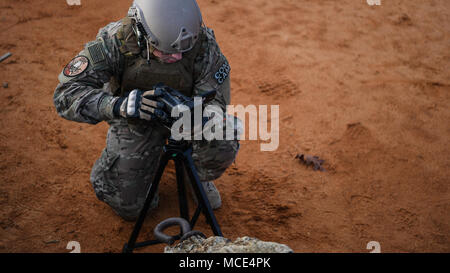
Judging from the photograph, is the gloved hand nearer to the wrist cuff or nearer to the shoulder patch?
the wrist cuff

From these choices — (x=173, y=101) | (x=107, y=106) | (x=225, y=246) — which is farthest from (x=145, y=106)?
(x=225, y=246)

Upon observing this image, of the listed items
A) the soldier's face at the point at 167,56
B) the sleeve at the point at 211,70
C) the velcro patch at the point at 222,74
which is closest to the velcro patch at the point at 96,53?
the soldier's face at the point at 167,56

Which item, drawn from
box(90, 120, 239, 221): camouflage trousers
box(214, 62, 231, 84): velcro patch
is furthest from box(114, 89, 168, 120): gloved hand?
box(214, 62, 231, 84): velcro patch

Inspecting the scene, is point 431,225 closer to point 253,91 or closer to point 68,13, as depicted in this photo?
point 253,91

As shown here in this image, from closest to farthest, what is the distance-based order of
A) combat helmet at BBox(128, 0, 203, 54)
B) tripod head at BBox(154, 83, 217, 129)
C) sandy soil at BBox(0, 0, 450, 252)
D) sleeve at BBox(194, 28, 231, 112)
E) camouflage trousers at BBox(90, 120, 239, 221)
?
tripod head at BBox(154, 83, 217, 129), combat helmet at BBox(128, 0, 203, 54), sleeve at BBox(194, 28, 231, 112), camouflage trousers at BBox(90, 120, 239, 221), sandy soil at BBox(0, 0, 450, 252)

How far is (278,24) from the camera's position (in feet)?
20.6

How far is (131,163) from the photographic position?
10.8 ft

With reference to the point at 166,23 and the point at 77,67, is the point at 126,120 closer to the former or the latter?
the point at 77,67

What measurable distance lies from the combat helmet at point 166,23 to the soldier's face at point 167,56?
8 cm

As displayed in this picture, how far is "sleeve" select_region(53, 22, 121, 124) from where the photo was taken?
2.85m

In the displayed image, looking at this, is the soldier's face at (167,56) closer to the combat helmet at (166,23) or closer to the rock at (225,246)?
the combat helmet at (166,23)

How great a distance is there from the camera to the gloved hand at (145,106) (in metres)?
2.55

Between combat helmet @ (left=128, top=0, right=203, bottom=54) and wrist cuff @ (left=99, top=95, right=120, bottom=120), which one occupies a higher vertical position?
combat helmet @ (left=128, top=0, right=203, bottom=54)

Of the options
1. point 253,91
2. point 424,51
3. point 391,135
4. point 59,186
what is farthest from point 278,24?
point 59,186
